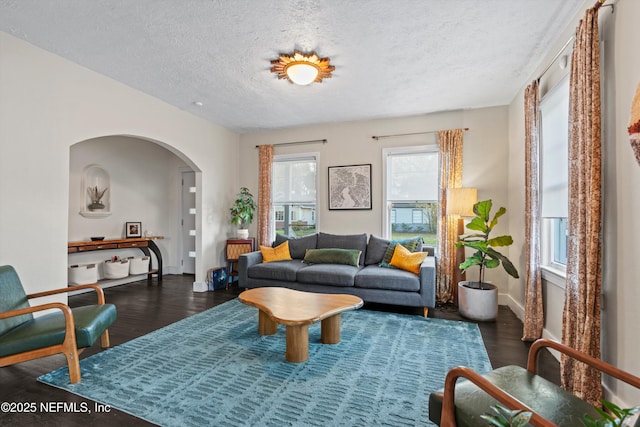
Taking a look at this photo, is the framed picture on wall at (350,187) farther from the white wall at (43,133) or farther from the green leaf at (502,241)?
the white wall at (43,133)

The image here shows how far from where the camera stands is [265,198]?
5.55m

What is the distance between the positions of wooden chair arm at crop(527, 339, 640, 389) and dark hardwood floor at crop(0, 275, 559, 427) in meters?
1.09

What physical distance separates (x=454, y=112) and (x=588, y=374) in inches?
146

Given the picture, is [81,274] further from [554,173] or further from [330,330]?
[554,173]

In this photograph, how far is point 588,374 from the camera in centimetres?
187

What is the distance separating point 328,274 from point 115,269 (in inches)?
146

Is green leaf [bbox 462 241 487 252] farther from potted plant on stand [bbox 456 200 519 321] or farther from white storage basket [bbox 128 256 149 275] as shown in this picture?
white storage basket [bbox 128 256 149 275]

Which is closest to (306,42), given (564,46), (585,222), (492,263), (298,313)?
(564,46)

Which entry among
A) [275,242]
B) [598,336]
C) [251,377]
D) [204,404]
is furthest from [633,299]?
[275,242]

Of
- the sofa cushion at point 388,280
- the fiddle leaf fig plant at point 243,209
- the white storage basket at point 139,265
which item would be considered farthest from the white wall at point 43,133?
the sofa cushion at point 388,280

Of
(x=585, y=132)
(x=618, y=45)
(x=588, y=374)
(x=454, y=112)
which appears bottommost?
(x=588, y=374)

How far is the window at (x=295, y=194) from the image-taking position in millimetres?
5453

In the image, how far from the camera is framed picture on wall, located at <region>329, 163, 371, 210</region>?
502cm

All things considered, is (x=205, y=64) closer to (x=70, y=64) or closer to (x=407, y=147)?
(x=70, y=64)
